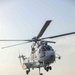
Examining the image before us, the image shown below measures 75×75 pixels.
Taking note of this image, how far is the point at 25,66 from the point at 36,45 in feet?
13.7

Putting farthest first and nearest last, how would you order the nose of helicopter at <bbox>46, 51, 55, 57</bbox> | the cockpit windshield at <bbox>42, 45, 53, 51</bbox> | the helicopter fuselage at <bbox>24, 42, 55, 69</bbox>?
the cockpit windshield at <bbox>42, 45, 53, 51</bbox>, the helicopter fuselage at <bbox>24, 42, 55, 69</bbox>, the nose of helicopter at <bbox>46, 51, 55, 57</bbox>

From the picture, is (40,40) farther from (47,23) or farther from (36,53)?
(47,23)

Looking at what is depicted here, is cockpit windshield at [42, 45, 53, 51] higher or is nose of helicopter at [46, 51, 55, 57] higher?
cockpit windshield at [42, 45, 53, 51]

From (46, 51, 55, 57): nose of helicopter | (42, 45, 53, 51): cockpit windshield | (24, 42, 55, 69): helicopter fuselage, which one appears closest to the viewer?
(46, 51, 55, 57): nose of helicopter

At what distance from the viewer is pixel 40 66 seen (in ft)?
133

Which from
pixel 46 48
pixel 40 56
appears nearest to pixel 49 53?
pixel 46 48

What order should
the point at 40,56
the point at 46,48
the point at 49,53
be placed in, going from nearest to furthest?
1. the point at 49,53
2. the point at 46,48
3. the point at 40,56

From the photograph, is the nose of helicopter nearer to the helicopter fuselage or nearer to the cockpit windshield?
the helicopter fuselage

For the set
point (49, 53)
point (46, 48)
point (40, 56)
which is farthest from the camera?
point (40, 56)

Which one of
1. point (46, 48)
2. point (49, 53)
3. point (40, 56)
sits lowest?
point (40, 56)

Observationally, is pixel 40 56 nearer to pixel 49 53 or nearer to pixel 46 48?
pixel 46 48

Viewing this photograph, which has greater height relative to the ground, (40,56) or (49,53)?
(49,53)

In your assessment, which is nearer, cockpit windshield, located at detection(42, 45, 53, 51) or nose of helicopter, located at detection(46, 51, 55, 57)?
nose of helicopter, located at detection(46, 51, 55, 57)

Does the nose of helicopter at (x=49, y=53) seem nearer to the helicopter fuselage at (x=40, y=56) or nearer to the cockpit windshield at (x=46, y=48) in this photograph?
the helicopter fuselage at (x=40, y=56)
